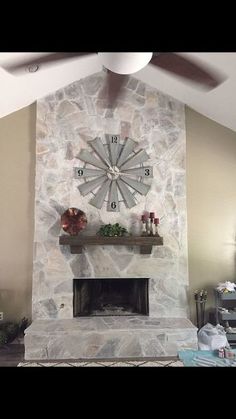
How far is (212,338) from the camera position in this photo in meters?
3.53

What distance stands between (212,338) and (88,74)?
349cm

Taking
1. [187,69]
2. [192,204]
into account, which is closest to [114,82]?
[187,69]

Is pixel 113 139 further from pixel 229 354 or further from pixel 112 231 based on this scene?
pixel 229 354

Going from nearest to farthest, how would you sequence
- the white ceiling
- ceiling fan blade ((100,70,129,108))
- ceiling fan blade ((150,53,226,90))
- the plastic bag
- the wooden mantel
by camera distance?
ceiling fan blade ((150,53,226,90))
ceiling fan blade ((100,70,129,108))
the white ceiling
the plastic bag
the wooden mantel

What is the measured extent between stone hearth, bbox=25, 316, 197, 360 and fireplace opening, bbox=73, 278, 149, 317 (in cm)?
44

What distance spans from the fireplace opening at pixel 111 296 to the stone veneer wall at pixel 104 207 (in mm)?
130

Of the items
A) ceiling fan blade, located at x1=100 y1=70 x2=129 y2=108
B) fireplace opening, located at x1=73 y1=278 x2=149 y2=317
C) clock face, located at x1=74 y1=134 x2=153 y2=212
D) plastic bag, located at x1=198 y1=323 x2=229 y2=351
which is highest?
ceiling fan blade, located at x1=100 y1=70 x2=129 y2=108

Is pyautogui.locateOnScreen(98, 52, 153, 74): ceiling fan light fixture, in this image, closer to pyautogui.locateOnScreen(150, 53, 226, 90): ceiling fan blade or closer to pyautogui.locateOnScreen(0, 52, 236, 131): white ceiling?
pyautogui.locateOnScreen(150, 53, 226, 90): ceiling fan blade

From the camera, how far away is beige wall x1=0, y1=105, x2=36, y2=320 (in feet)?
12.8

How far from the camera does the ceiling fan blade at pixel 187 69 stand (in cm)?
250

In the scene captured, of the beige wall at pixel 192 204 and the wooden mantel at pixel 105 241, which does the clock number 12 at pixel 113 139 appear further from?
the wooden mantel at pixel 105 241

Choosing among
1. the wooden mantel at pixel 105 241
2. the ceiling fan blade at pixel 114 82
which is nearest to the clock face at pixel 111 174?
the wooden mantel at pixel 105 241

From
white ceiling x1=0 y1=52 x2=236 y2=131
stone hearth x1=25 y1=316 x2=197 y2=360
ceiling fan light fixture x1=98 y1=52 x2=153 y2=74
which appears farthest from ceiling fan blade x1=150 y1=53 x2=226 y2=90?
stone hearth x1=25 y1=316 x2=197 y2=360

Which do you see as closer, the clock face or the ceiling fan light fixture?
the ceiling fan light fixture
